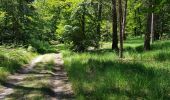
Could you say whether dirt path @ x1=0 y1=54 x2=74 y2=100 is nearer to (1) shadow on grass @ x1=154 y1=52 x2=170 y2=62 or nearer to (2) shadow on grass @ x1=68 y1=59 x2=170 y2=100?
(2) shadow on grass @ x1=68 y1=59 x2=170 y2=100

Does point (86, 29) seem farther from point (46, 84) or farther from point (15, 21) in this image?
point (46, 84)

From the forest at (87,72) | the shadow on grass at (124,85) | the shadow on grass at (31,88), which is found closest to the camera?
the shadow on grass at (124,85)

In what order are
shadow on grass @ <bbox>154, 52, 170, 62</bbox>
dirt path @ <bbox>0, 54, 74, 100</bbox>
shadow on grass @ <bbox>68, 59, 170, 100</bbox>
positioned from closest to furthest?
shadow on grass @ <bbox>68, 59, 170, 100</bbox>
dirt path @ <bbox>0, 54, 74, 100</bbox>
shadow on grass @ <bbox>154, 52, 170, 62</bbox>

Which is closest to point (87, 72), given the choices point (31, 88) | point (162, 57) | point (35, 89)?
point (31, 88)

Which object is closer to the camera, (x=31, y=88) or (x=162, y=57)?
(x=31, y=88)

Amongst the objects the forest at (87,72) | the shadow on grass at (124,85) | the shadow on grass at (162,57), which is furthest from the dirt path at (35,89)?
the shadow on grass at (162,57)

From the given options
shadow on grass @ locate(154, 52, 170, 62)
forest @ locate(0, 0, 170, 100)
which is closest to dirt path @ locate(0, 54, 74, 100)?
forest @ locate(0, 0, 170, 100)

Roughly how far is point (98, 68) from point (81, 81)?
9.78 ft

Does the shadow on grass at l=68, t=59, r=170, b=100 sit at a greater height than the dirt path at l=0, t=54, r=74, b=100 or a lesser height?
greater

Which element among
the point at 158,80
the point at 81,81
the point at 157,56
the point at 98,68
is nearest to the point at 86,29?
the point at 157,56

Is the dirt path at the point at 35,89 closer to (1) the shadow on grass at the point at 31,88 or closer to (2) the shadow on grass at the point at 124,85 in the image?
(1) the shadow on grass at the point at 31,88

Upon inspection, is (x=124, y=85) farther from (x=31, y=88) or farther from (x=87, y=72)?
(x=87, y=72)

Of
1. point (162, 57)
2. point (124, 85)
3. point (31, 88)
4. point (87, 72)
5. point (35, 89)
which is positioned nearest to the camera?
point (124, 85)

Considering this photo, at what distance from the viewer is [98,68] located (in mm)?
16891
